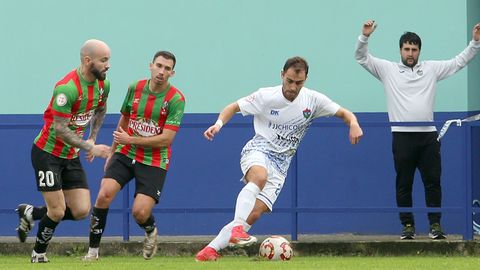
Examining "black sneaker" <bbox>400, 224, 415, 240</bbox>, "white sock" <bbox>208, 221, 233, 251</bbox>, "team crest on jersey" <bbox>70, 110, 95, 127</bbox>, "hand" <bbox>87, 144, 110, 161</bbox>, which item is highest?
"team crest on jersey" <bbox>70, 110, 95, 127</bbox>

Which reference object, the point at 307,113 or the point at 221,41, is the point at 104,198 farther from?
the point at 221,41

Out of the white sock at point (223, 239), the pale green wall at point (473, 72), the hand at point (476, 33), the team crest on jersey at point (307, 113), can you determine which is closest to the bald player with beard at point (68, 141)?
the white sock at point (223, 239)

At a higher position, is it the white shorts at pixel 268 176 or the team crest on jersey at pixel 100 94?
the team crest on jersey at pixel 100 94

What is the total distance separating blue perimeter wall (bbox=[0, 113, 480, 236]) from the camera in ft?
53.1

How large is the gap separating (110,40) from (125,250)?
7.49 ft

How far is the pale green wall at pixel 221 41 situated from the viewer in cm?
1645

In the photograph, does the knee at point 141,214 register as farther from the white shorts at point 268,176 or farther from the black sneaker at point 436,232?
the black sneaker at point 436,232

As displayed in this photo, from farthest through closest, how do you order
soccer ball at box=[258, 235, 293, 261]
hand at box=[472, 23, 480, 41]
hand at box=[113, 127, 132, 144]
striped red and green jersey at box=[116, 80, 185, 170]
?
hand at box=[472, 23, 480, 41] < striped red and green jersey at box=[116, 80, 185, 170] < hand at box=[113, 127, 132, 144] < soccer ball at box=[258, 235, 293, 261]

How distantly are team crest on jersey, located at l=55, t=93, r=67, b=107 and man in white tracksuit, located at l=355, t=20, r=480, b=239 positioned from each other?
3.30 meters

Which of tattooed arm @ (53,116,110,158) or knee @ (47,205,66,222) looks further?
knee @ (47,205,66,222)

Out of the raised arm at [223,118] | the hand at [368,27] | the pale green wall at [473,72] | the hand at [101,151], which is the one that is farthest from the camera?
the pale green wall at [473,72]

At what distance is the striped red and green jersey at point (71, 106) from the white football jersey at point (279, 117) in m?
1.29

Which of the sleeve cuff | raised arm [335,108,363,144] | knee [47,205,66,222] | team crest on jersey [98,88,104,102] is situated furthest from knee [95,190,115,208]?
the sleeve cuff

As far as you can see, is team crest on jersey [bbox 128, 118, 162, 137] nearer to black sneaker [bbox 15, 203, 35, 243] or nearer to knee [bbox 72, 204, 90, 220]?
knee [bbox 72, 204, 90, 220]
